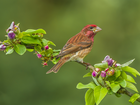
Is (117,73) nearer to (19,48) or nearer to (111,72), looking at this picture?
(111,72)

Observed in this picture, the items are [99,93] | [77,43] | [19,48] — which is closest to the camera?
[99,93]

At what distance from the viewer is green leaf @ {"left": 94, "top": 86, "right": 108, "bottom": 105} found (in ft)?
5.71

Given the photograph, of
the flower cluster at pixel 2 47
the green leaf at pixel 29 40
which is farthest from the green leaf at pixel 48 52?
the flower cluster at pixel 2 47

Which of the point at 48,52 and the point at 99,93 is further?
the point at 48,52

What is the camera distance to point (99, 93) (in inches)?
70.2

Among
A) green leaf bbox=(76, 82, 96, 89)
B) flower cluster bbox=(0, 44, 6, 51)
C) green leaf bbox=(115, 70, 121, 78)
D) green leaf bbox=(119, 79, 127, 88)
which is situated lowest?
green leaf bbox=(119, 79, 127, 88)

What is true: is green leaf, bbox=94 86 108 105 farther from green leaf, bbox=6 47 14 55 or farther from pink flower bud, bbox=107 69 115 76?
green leaf, bbox=6 47 14 55

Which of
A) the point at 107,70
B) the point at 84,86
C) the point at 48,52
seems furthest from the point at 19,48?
the point at 107,70

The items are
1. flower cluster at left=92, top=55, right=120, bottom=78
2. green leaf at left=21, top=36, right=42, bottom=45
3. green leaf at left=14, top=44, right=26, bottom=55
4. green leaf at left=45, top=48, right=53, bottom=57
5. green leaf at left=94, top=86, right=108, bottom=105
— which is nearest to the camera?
green leaf at left=94, top=86, right=108, bottom=105

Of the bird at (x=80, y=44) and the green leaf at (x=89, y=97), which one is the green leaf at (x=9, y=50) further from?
the bird at (x=80, y=44)

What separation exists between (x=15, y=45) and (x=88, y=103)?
95cm

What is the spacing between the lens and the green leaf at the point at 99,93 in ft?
5.71

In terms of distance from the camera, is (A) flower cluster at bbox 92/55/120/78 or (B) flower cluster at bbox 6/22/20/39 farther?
(B) flower cluster at bbox 6/22/20/39

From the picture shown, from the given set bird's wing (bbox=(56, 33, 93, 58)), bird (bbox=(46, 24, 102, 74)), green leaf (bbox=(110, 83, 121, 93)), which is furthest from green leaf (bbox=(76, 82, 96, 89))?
bird's wing (bbox=(56, 33, 93, 58))
